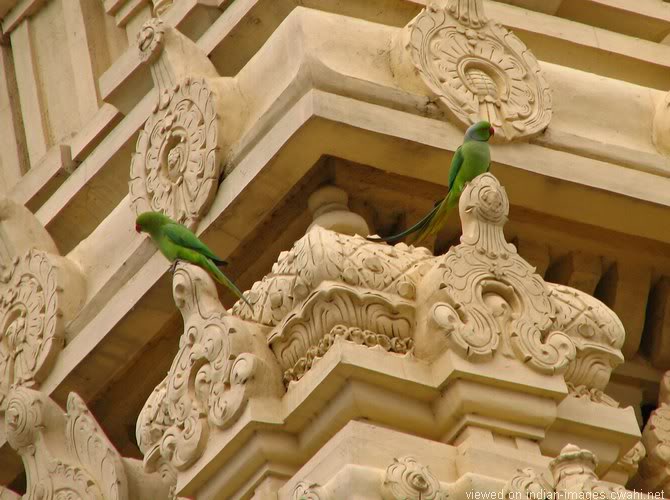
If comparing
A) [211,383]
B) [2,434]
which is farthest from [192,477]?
[2,434]

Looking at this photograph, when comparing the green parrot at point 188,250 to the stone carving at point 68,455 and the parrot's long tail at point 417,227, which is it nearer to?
the parrot's long tail at point 417,227

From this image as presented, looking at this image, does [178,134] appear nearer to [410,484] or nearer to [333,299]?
[333,299]

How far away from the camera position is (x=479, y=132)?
36.1 feet

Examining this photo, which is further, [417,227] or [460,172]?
[417,227]

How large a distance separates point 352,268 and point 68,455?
208cm

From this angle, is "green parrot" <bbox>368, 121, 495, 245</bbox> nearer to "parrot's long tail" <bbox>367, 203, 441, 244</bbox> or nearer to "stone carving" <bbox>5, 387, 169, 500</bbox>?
"parrot's long tail" <bbox>367, 203, 441, 244</bbox>

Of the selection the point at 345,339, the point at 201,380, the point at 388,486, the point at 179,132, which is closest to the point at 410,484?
the point at 388,486

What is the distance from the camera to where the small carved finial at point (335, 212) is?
11.0 metres

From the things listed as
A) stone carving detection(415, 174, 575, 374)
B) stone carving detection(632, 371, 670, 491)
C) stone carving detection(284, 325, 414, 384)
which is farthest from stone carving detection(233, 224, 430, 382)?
stone carving detection(632, 371, 670, 491)

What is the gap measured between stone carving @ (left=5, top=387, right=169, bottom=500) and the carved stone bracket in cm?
98

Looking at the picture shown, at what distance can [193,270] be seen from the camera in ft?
35.8

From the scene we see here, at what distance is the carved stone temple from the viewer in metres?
10.2

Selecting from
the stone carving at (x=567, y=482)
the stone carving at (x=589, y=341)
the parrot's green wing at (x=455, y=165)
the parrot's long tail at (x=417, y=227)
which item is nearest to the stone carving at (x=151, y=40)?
the parrot's long tail at (x=417, y=227)

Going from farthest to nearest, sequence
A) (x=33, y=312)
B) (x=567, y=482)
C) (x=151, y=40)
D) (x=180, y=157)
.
Answer: 1. (x=33, y=312)
2. (x=151, y=40)
3. (x=180, y=157)
4. (x=567, y=482)
